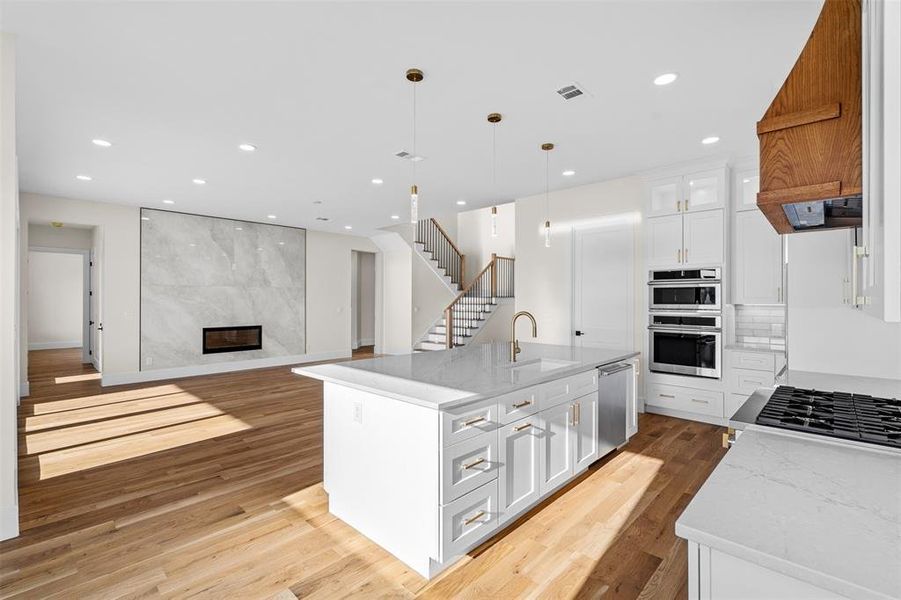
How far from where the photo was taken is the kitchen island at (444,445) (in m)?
2.07

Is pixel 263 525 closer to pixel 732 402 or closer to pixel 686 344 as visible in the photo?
pixel 686 344

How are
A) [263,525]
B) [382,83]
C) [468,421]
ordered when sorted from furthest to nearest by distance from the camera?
[382,83] → [263,525] → [468,421]

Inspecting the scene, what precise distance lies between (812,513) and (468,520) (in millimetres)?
1583

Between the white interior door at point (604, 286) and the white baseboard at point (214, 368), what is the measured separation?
19.2ft

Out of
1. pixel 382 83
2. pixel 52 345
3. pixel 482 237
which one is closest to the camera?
pixel 382 83

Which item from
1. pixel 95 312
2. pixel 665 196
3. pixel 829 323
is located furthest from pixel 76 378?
pixel 829 323

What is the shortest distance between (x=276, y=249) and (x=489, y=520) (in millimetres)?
7655

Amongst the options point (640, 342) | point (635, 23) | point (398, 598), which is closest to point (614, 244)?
point (640, 342)

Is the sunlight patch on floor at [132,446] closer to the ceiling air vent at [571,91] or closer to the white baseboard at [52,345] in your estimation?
the ceiling air vent at [571,91]

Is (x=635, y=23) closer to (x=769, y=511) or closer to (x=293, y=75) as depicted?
(x=293, y=75)

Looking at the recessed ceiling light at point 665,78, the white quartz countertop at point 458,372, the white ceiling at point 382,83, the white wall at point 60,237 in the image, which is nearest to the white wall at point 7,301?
the white ceiling at point 382,83

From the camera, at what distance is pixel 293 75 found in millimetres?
2895

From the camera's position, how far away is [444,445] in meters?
2.02

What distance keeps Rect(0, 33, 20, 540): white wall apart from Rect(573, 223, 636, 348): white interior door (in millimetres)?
5334
